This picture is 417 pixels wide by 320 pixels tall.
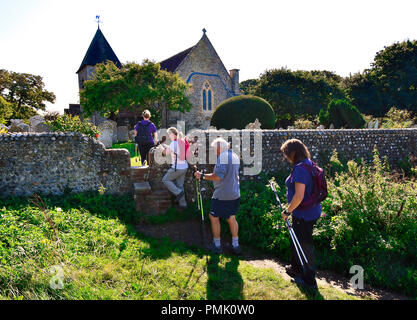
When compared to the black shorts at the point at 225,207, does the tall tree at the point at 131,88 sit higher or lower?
higher

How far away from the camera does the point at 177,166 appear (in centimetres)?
669

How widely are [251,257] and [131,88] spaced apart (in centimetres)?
1577

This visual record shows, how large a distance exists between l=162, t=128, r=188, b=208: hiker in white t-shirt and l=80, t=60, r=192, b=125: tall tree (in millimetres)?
12387

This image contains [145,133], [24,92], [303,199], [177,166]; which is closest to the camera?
[303,199]

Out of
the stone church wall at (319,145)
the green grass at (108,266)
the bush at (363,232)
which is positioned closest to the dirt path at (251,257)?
the bush at (363,232)

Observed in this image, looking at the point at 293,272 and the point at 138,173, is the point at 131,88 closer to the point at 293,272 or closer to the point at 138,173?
the point at 138,173

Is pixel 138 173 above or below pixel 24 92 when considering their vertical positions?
below

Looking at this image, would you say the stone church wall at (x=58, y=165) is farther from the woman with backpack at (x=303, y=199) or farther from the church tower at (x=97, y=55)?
the church tower at (x=97, y=55)

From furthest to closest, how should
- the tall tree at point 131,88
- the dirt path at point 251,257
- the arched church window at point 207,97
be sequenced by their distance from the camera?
the arched church window at point 207,97 < the tall tree at point 131,88 < the dirt path at point 251,257

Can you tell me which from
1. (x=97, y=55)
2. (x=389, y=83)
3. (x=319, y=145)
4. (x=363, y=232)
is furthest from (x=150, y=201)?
(x=389, y=83)

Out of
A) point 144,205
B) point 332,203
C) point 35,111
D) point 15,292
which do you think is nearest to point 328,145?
point 332,203

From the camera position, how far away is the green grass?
3.60 metres

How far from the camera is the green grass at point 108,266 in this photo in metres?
3.60

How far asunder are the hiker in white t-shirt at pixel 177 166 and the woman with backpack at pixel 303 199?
3.22 metres
